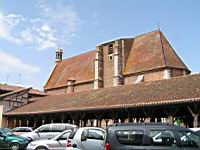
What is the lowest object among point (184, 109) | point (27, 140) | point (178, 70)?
point (27, 140)

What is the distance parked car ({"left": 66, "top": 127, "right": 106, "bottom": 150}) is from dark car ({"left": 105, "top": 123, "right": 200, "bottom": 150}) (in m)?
2.82

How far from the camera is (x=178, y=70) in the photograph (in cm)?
3703

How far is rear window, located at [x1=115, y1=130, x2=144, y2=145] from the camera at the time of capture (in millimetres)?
8094

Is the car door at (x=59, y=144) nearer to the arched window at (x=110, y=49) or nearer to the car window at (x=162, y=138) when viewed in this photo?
the car window at (x=162, y=138)

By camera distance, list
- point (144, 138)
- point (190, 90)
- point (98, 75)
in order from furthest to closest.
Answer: point (98, 75)
point (190, 90)
point (144, 138)

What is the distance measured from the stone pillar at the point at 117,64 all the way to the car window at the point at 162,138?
3323cm

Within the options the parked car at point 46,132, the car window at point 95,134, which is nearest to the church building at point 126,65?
the parked car at point 46,132

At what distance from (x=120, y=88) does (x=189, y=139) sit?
20550mm

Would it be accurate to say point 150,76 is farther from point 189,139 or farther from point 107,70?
point 189,139

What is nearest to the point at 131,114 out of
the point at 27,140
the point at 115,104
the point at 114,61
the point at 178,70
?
the point at 115,104

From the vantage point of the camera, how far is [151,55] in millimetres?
39906

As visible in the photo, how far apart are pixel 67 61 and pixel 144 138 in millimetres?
51171

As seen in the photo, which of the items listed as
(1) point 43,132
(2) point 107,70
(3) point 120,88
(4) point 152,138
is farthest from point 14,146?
(2) point 107,70

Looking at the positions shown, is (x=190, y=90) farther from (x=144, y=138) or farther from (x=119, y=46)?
(x=119, y=46)
